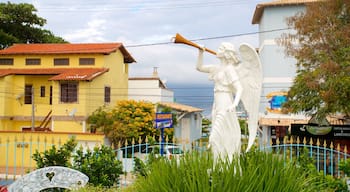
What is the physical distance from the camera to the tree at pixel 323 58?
9.66m

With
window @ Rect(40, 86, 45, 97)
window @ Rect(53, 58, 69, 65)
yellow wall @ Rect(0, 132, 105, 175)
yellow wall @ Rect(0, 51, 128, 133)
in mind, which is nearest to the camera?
yellow wall @ Rect(0, 132, 105, 175)

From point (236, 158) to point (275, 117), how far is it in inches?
616

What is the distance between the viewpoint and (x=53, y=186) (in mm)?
6156

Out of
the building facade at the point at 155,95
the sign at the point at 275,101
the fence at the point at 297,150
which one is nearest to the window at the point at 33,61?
the building facade at the point at 155,95

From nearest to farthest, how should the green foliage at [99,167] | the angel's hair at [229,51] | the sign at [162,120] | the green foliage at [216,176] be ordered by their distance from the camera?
1. the green foliage at [216,176]
2. the angel's hair at [229,51]
3. the green foliage at [99,167]
4. the sign at [162,120]

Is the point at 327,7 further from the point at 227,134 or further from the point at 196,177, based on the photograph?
the point at 196,177

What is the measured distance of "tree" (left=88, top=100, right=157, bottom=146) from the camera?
16156 mm

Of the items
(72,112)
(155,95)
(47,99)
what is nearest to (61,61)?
(47,99)

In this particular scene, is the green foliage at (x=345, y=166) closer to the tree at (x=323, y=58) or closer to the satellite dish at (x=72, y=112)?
the tree at (x=323, y=58)

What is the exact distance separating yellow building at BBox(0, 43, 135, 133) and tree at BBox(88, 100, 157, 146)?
90cm

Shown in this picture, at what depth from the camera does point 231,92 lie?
5.40 metres

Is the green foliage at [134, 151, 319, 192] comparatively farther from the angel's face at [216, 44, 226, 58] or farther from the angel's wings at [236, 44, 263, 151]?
the angel's face at [216, 44, 226, 58]

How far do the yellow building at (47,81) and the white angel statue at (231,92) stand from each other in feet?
41.7

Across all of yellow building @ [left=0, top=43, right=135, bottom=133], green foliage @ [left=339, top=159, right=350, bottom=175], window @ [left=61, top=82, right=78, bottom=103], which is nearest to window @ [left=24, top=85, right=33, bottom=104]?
yellow building @ [left=0, top=43, right=135, bottom=133]
